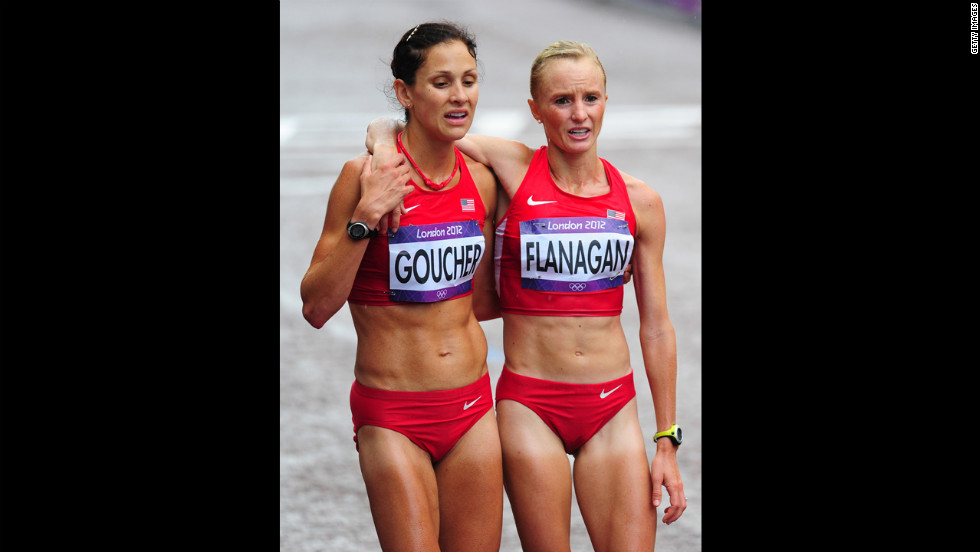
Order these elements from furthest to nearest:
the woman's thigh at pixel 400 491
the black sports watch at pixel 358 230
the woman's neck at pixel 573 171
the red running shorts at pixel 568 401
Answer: the woman's neck at pixel 573 171 → the red running shorts at pixel 568 401 → the woman's thigh at pixel 400 491 → the black sports watch at pixel 358 230

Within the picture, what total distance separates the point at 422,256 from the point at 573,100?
0.95 m

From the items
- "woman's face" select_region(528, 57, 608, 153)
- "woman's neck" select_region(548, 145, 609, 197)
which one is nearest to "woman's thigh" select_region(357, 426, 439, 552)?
"woman's neck" select_region(548, 145, 609, 197)

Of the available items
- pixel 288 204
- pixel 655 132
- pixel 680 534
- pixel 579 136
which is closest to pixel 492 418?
pixel 579 136

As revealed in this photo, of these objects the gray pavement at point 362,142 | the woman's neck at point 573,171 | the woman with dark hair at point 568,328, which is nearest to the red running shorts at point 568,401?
the woman with dark hair at point 568,328

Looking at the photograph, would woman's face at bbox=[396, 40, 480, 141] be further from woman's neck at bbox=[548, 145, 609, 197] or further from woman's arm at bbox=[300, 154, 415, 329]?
woman's neck at bbox=[548, 145, 609, 197]

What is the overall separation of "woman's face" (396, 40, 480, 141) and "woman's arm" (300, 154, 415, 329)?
0.26m

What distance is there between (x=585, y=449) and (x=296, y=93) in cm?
1180

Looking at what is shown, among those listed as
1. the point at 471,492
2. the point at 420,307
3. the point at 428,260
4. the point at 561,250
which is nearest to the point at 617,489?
the point at 471,492

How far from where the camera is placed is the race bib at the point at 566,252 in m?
4.68

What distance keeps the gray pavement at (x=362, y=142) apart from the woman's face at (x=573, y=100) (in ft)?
10.8

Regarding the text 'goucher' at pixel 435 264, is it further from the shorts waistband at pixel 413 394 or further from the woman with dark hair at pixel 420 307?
Answer: the shorts waistband at pixel 413 394

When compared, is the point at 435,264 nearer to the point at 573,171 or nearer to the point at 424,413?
the point at 424,413

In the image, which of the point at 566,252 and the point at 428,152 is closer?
the point at 428,152

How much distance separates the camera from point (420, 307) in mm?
4465
